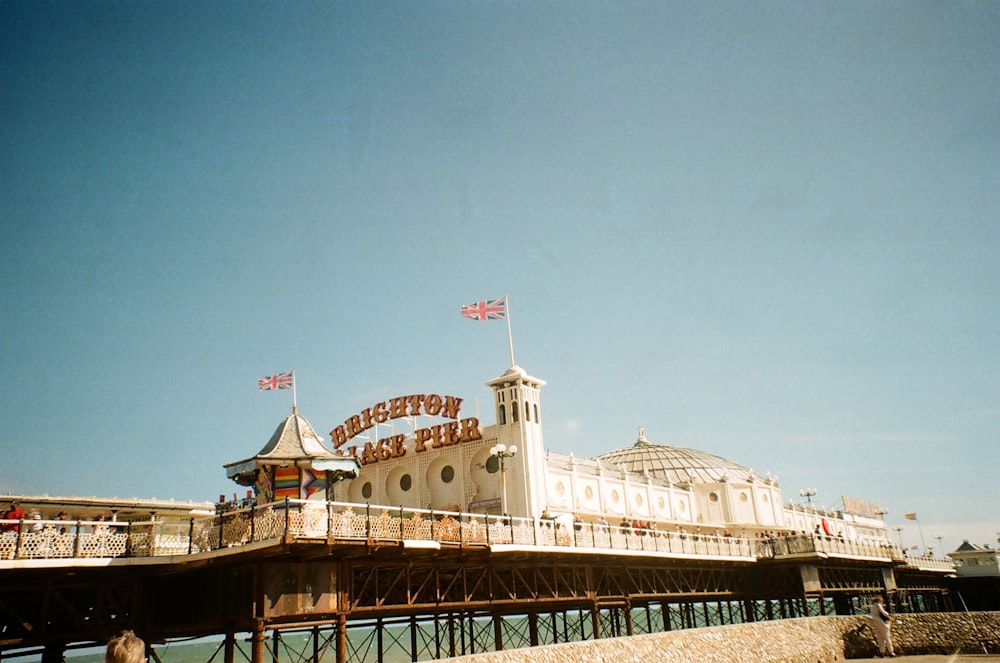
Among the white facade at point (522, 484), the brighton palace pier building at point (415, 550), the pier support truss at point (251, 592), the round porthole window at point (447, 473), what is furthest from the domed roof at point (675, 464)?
the pier support truss at point (251, 592)

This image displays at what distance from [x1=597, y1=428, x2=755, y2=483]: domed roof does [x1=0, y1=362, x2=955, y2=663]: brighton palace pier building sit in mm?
3544

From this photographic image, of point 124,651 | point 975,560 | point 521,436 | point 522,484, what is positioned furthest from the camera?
point 975,560

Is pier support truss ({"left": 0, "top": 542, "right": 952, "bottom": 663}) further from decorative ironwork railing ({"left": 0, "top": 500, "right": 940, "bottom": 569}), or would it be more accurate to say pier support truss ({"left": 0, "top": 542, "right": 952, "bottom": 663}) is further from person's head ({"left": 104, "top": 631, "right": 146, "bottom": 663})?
person's head ({"left": 104, "top": 631, "right": 146, "bottom": 663})

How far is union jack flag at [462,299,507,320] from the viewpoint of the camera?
1709 inches

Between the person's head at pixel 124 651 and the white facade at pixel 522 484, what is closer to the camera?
the person's head at pixel 124 651

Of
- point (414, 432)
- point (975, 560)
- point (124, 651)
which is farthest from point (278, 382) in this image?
point (975, 560)

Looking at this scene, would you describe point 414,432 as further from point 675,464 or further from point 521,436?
point 675,464

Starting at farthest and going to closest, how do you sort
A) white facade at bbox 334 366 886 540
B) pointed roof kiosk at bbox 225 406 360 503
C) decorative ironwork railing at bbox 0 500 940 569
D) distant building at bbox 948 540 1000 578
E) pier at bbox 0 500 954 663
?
distant building at bbox 948 540 1000 578 → white facade at bbox 334 366 886 540 → pointed roof kiosk at bbox 225 406 360 503 → pier at bbox 0 500 954 663 → decorative ironwork railing at bbox 0 500 940 569

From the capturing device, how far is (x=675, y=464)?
75.2 meters

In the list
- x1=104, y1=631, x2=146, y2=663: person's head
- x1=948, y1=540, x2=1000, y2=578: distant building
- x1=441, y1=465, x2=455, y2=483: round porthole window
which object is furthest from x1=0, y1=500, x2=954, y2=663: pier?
x1=948, y1=540, x2=1000, y2=578: distant building

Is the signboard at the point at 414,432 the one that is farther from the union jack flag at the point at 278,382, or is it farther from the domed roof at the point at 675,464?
the domed roof at the point at 675,464

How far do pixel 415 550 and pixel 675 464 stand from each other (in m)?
51.3

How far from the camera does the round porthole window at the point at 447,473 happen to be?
46.8 meters

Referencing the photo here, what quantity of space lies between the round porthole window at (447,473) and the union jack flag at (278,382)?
1144cm
